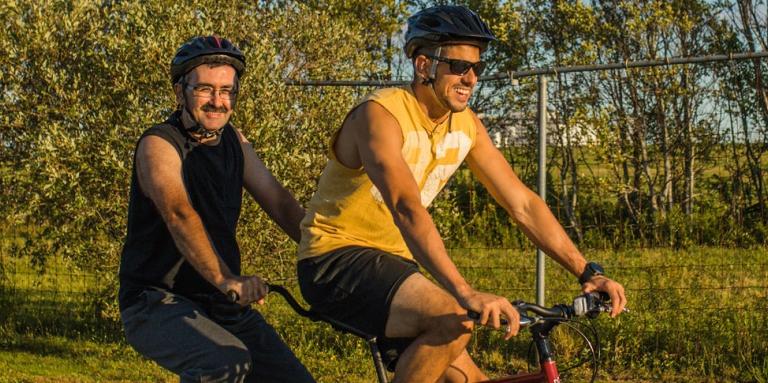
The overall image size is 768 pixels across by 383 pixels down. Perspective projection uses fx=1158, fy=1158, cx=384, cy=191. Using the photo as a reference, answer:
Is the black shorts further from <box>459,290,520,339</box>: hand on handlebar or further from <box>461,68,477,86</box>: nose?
<box>461,68,477,86</box>: nose

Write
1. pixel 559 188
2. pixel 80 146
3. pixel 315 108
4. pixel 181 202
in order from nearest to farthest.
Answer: pixel 181 202 → pixel 80 146 → pixel 315 108 → pixel 559 188

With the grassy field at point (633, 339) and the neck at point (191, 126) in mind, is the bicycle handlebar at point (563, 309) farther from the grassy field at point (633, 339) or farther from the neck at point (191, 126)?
the grassy field at point (633, 339)

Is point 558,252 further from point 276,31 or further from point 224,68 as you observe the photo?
point 276,31

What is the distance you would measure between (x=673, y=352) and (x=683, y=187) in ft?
5.42

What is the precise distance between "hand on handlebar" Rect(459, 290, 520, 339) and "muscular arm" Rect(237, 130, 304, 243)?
1147mm

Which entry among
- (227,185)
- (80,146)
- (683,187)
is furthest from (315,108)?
(227,185)

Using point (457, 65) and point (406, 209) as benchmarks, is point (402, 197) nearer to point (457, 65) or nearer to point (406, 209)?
point (406, 209)

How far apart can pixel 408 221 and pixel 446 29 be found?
70cm

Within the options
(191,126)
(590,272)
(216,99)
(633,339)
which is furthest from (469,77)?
(633,339)

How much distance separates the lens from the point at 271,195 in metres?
4.56

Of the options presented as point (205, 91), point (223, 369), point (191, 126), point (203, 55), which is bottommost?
point (223, 369)

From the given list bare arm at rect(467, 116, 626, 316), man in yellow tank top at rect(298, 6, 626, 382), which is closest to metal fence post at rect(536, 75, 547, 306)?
bare arm at rect(467, 116, 626, 316)

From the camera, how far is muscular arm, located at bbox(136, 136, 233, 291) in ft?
12.8

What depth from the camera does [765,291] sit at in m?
8.14
